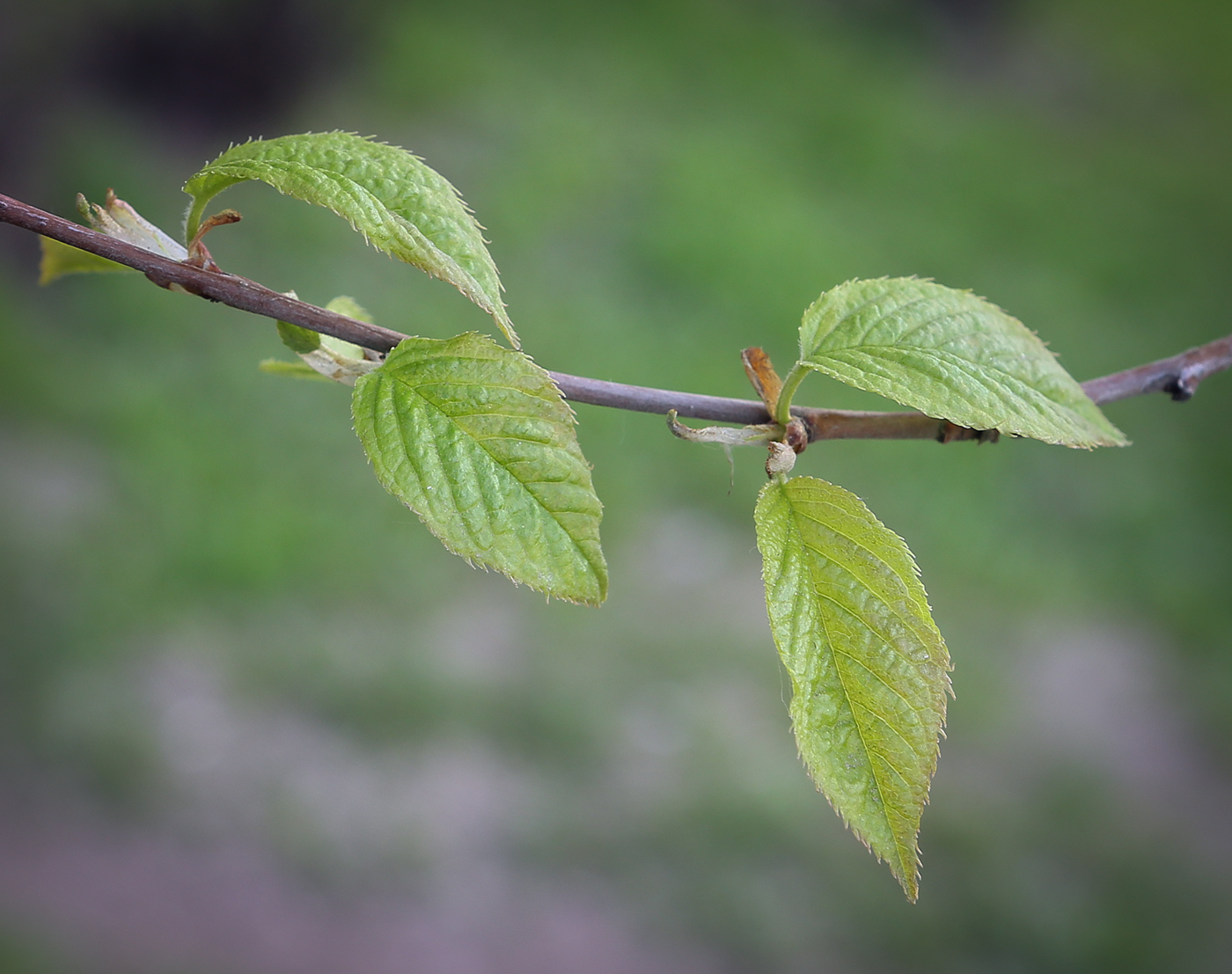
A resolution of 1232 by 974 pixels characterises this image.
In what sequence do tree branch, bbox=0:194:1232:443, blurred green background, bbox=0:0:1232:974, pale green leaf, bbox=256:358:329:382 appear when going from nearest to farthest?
tree branch, bbox=0:194:1232:443 → pale green leaf, bbox=256:358:329:382 → blurred green background, bbox=0:0:1232:974

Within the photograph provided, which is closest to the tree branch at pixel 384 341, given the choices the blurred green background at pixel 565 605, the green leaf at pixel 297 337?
the green leaf at pixel 297 337

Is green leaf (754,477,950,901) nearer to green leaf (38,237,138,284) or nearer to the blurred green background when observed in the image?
green leaf (38,237,138,284)

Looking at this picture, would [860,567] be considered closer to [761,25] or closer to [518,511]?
[518,511]

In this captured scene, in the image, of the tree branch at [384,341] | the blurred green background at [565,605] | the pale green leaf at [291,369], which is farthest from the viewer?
the blurred green background at [565,605]

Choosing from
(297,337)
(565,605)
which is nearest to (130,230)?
(297,337)

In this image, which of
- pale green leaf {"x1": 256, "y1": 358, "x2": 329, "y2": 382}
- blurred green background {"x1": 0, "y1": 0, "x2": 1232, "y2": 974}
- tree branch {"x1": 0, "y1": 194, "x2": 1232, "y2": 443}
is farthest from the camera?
blurred green background {"x1": 0, "y1": 0, "x2": 1232, "y2": 974}

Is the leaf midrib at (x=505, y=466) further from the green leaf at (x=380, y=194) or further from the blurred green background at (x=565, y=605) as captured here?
the blurred green background at (x=565, y=605)

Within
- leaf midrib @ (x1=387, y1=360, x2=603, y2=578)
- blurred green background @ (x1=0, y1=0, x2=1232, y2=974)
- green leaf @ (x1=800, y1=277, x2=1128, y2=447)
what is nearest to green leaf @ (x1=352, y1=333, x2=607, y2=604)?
leaf midrib @ (x1=387, y1=360, x2=603, y2=578)
